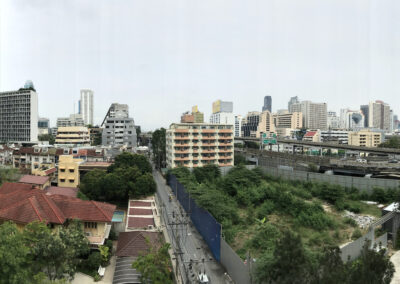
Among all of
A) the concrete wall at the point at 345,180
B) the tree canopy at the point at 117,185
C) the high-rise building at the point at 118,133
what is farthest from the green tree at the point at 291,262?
the high-rise building at the point at 118,133

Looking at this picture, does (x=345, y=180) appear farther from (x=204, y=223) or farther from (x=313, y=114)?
(x=313, y=114)

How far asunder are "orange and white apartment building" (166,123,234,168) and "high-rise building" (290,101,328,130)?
5297 inches

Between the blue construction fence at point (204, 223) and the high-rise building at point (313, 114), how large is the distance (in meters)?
157

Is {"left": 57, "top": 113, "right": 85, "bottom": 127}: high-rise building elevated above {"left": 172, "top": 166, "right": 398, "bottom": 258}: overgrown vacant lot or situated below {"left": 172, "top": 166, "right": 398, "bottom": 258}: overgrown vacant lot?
above

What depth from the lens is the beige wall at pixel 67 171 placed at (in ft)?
128

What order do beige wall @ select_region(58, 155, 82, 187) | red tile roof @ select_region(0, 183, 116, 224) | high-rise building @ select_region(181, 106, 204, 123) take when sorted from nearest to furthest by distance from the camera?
red tile roof @ select_region(0, 183, 116, 224), beige wall @ select_region(58, 155, 82, 187), high-rise building @ select_region(181, 106, 204, 123)

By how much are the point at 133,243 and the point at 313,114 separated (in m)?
176

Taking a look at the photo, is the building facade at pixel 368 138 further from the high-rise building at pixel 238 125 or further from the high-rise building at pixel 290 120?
the high-rise building at pixel 238 125

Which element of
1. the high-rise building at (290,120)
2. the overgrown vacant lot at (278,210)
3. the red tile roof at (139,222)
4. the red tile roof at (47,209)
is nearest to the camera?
the red tile roof at (47,209)

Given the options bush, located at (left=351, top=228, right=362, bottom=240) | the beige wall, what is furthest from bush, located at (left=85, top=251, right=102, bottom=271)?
the beige wall

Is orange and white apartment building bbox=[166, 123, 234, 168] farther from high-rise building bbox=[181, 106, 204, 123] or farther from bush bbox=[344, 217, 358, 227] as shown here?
bush bbox=[344, 217, 358, 227]

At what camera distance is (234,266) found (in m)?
17.6

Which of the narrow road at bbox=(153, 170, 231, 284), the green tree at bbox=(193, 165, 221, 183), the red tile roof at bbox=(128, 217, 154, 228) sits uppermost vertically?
the green tree at bbox=(193, 165, 221, 183)

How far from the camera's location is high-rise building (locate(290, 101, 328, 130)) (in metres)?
176
